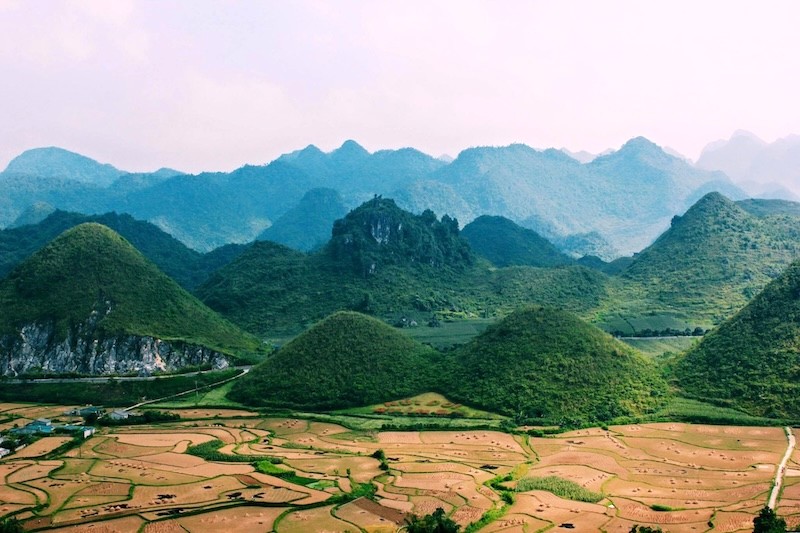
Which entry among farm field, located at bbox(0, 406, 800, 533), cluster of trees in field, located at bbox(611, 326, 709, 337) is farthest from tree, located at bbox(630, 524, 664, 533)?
cluster of trees in field, located at bbox(611, 326, 709, 337)

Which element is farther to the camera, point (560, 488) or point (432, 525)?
point (560, 488)

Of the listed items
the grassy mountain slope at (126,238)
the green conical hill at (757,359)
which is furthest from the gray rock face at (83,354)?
the grassy mountain slope at (126,238)

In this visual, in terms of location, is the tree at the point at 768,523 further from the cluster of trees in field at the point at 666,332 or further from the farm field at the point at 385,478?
the cluster of trees in field at the point at 666,332

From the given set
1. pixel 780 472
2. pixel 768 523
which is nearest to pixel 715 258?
pixel 780 472

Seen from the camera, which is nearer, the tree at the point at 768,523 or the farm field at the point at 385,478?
the tree at the point at 768,523

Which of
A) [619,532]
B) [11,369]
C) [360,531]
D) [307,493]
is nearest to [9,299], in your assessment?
[11,369]

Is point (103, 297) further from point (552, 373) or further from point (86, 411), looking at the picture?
point (552, 373)
